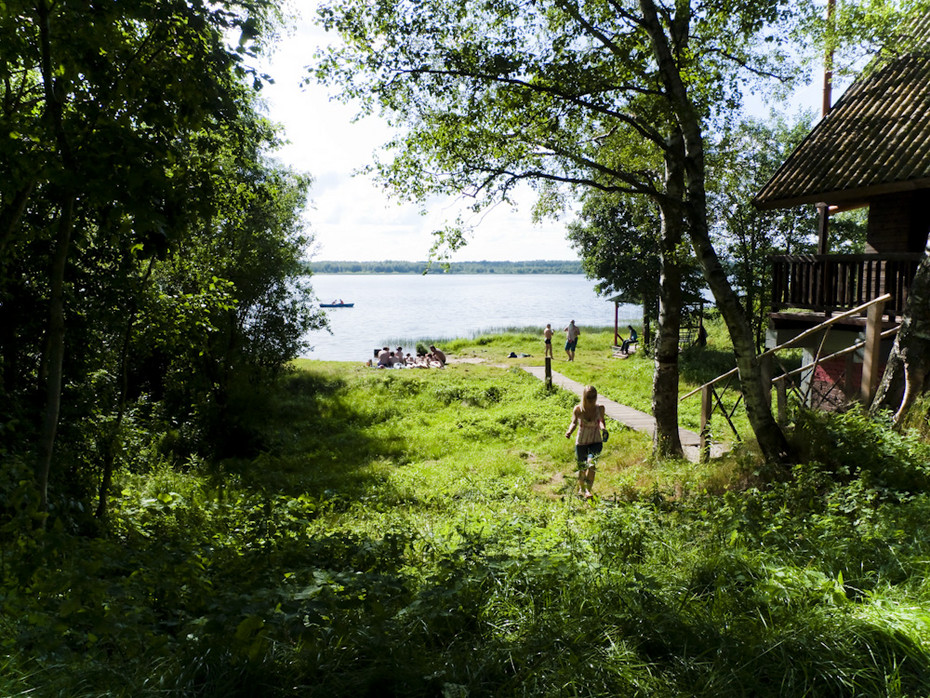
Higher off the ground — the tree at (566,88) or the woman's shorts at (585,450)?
the tree at (566,88)

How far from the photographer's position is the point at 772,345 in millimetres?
12961

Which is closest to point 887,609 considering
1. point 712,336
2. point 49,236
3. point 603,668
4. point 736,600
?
point 736,600

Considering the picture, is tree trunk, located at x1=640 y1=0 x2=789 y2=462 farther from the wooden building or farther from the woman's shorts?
the wooden building

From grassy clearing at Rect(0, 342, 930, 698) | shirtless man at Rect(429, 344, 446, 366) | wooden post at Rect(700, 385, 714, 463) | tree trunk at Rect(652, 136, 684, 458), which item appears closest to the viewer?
grassy clearing at Rect(0, 342, 930, 698)

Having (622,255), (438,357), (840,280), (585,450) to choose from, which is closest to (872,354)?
(840,280)

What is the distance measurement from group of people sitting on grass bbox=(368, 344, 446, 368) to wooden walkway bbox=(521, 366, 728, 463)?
22.9 ft

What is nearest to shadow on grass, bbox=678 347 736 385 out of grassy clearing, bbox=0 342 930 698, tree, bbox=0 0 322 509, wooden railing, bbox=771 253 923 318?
wooden railing, bbox=771 253 923 318

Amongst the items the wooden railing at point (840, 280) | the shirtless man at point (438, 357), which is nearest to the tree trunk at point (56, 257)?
the wooden railing at point (840, 280)

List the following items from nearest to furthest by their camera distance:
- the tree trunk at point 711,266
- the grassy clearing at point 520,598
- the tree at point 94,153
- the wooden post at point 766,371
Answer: the grassy clearing at point 520,598 → the tree at point 94,153 → the tree trunk at point 711,266 → the wooden post at point 766,371

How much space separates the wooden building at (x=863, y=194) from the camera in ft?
34.1

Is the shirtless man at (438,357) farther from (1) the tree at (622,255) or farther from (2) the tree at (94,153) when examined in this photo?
(2) the tree at (94,153)

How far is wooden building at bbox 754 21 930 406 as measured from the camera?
1041 centimetres

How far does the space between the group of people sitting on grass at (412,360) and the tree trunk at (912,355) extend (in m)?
20.0

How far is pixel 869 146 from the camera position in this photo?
1097 cm
